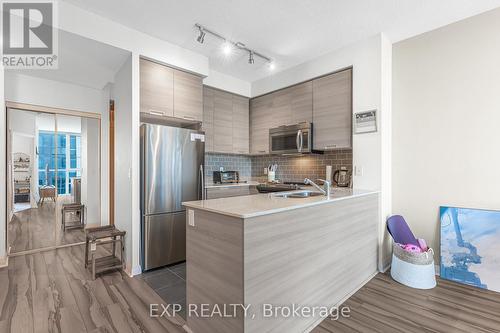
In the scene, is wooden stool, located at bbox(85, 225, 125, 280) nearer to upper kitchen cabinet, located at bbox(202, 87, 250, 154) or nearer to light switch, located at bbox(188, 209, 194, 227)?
light switch, located at bbox(188, 209, 194, 227)

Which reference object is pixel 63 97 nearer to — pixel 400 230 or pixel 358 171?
pixel 358 171

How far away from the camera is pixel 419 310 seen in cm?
202

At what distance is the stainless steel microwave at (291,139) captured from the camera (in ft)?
11.2

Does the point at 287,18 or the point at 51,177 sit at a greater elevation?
the point at 287,18

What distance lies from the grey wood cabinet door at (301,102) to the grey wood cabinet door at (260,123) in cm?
50

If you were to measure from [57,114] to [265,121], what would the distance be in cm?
336

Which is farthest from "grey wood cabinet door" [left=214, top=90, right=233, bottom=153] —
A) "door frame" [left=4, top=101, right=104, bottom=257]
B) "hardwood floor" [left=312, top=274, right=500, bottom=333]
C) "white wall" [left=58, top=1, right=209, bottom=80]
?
"hardwood floor" [left=312, top=274, right=500, bottom=333]

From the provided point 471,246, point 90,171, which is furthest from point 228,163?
point 471,246

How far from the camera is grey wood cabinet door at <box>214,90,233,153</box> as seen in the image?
4012 millimetres

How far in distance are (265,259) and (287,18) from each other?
8.03ft

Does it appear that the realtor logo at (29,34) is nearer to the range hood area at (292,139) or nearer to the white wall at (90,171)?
the white wall at (90,171)

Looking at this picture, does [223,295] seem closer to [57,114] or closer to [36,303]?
[36,303]

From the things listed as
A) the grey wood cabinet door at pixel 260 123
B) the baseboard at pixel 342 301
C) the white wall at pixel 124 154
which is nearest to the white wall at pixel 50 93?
the white wall at pixel 124 154

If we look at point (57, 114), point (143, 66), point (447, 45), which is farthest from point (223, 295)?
point (57, 114)
